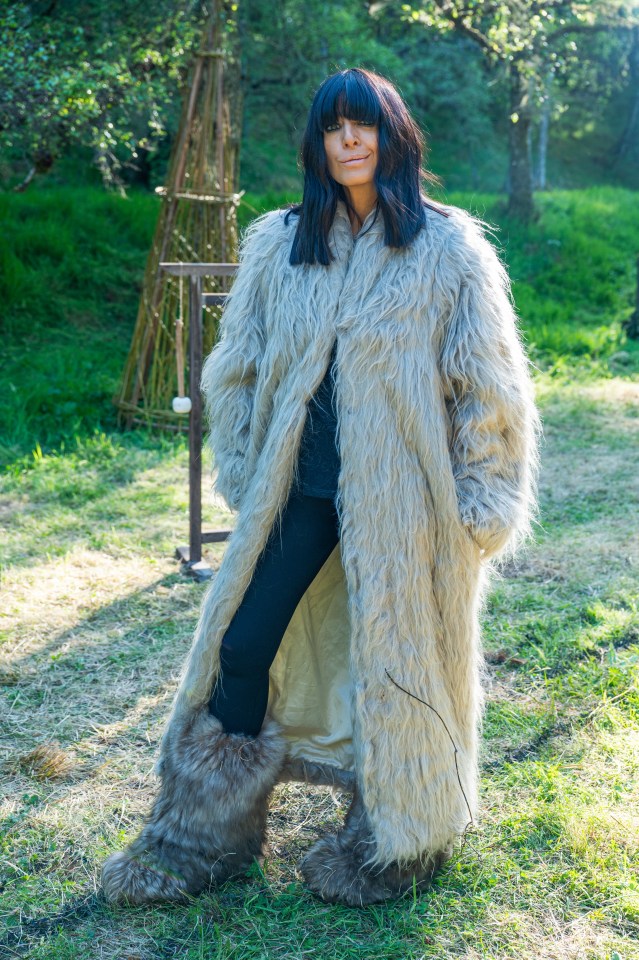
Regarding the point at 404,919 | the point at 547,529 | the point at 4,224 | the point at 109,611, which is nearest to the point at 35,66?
the point at 4,224

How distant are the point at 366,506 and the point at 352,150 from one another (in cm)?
82

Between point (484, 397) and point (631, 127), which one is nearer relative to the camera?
point (484, 397)

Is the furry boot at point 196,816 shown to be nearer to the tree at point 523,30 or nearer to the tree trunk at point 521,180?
the tree at point 523,30

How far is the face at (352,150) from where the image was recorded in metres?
2.16

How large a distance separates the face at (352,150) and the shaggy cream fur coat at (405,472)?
0.10m

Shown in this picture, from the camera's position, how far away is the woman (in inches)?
84.8

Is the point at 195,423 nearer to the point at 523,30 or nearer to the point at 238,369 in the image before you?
the point at 238,369

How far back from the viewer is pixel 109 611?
4.06 meters

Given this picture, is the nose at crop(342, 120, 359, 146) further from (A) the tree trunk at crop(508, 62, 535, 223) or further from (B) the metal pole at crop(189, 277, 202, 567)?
(A) the tree trunk at crop(508, 62, 535, 223)

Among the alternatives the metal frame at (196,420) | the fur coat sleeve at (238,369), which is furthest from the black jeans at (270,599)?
the metal frame at (196,420)

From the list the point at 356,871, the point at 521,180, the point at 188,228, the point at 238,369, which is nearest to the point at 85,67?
the point at 188,228

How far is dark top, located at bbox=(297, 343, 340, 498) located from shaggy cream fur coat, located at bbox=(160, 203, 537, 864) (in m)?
0.05

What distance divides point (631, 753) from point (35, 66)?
5.52 m

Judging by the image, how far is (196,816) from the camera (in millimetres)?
2236
